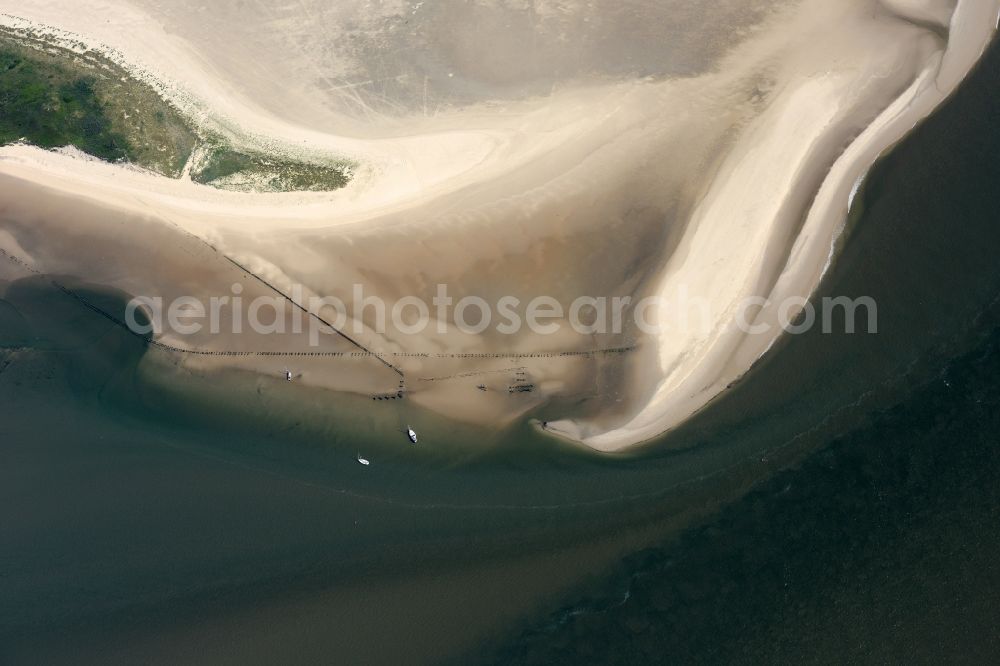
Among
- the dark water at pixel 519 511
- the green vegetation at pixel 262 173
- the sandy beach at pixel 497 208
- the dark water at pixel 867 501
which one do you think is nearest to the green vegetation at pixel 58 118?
the sandy beach at pixel 497 208

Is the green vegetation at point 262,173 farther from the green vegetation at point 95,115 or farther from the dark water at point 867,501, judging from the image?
the dark water at point 867,501

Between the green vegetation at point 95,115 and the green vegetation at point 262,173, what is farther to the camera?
the green vegetation at point 95,115

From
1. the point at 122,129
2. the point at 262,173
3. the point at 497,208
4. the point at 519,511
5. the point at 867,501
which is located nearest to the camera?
the point at 867,501

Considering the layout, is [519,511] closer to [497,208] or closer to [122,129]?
[497,208]

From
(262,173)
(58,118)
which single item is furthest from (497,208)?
(58,118)

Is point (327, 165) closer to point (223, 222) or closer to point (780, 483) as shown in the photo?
point (223, 222)

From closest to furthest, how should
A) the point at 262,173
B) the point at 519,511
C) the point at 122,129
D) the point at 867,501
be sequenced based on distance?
the point at 867,501 → the point at 519,511 → the point at 262,173 → the point at 122,129

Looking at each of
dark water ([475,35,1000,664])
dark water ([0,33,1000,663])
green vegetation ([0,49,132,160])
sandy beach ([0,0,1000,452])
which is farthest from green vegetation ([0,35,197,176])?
dark water ([475,35,1000,664])
